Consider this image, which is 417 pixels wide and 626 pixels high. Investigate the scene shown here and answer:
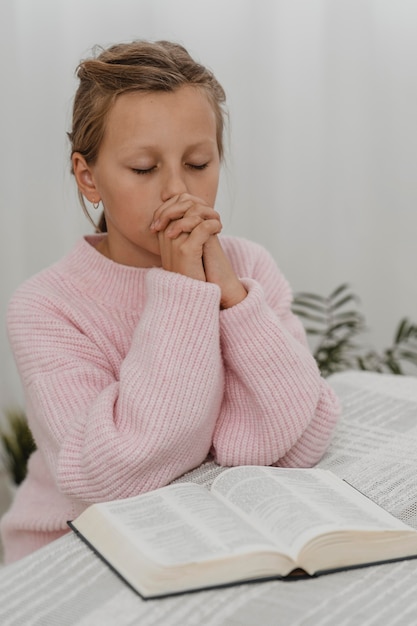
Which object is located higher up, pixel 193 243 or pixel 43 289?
pixel 193 243

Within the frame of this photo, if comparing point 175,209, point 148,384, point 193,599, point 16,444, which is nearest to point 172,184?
point 175,209

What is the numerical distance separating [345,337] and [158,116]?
1.27 metres

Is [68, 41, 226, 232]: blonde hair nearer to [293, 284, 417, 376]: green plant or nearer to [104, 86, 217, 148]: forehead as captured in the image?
[104, 86, 217, 148]: forehead

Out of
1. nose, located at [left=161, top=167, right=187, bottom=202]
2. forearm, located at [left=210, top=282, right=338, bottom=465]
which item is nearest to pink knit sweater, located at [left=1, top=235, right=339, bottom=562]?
forearm, located at [left=210, top=282, right=338, bottom=465]

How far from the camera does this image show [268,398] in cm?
112

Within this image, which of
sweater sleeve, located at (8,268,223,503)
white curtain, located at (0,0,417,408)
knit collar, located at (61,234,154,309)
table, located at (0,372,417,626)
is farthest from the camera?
white curtain, located at (0,0,417,408)

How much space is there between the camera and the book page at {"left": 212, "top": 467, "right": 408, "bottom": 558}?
832 mm

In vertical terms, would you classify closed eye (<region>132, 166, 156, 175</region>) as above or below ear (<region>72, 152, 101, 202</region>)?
above

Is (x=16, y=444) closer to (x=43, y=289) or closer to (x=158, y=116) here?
(x=43, y=289)

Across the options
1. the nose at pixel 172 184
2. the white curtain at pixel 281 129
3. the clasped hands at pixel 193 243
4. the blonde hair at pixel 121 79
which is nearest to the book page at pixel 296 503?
the clasped hands at pixel 193 243

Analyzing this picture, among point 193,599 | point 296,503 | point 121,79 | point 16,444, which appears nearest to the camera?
point 193,599

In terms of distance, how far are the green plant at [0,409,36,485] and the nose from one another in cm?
109

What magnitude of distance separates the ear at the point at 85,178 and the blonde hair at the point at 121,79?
0.01 m

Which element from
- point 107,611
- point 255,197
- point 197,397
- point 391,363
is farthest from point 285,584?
point 255,197
